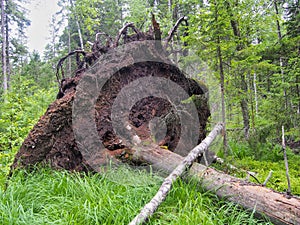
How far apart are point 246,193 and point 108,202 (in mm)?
1227

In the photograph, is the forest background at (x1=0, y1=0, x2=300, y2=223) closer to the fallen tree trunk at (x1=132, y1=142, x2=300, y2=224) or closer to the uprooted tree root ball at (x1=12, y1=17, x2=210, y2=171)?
the uprooted tree root ball at (x1=12, y1=17, x2=210, y2=171)

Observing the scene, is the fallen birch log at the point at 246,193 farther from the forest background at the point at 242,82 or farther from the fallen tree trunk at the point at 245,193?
the forest background at the point at 242,82

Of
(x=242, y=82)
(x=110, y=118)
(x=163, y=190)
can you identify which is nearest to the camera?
(x=163, y=190)

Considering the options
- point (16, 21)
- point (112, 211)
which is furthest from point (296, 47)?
point (16, 21)

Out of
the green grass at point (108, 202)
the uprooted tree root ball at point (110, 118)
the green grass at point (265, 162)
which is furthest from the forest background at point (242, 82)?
the green grass at point (108, 202)

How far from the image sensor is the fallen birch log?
177 centimetres

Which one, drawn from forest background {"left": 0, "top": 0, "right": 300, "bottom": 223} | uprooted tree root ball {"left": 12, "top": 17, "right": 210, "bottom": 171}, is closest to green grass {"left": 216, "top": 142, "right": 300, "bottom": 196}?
forest background {"left": 0, "top": 0, "right": 300, "bottom": 223}

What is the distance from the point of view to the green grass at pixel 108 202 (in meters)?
1.85

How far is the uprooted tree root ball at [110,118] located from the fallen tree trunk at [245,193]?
21.4 inches

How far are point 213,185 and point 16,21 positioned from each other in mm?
22387

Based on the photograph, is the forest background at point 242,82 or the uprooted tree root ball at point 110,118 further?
the forest background at point 242,82

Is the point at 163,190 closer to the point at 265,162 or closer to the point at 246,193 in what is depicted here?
the point at 246,193

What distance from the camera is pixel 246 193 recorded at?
2.03 metres

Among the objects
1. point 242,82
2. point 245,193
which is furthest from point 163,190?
point 242,82
